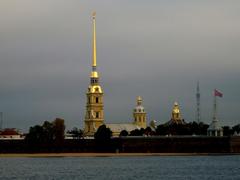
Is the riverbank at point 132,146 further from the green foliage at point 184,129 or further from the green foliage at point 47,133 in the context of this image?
the green foliage at point 184,129

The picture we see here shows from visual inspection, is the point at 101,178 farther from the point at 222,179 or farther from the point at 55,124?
the point at 55,124

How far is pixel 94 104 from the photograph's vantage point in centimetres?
13838

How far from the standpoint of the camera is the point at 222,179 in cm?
5803

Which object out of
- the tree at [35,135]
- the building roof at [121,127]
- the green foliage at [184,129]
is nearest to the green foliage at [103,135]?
the tree at [35,135]

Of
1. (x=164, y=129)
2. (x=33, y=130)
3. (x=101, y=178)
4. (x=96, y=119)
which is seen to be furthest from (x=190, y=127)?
(x=101, y=178)

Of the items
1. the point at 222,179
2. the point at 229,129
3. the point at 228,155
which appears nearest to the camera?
the point at 222,179

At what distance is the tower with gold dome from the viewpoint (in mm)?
138250

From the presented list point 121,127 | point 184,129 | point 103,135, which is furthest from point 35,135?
point 121,127

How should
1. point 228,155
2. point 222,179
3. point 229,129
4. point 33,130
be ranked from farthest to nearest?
point 229,129 → point 33,130 → point 228,155 → point 222,179

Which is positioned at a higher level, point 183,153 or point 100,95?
point 100,95

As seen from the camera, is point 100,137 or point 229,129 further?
point 229,129

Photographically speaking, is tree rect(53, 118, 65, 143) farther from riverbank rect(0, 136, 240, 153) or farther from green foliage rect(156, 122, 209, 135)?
green foliage rect(156, 122, 209, 135)

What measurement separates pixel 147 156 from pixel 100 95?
26.1 meters

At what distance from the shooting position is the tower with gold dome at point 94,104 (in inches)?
5443
